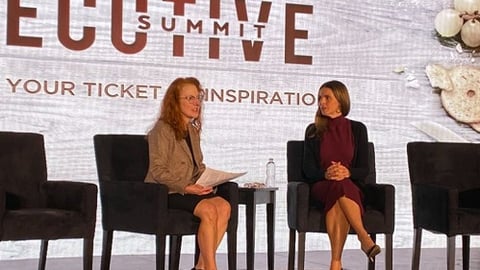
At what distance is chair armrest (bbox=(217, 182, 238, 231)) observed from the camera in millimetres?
4855

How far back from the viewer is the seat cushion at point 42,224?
4.43 meters

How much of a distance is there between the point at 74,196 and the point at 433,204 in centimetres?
215

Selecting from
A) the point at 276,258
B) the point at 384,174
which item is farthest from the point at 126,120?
the point at 384,174

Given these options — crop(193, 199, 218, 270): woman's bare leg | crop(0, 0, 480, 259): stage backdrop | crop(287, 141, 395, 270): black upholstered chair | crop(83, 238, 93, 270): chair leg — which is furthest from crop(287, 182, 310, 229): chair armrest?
crop(0, 0, 480, 259): stage backdrop

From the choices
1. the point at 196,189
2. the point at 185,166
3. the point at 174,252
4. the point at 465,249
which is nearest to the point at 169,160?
the point at 185,166

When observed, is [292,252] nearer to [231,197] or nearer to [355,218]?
[355,218]

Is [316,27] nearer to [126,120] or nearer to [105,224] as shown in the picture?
[126,120]

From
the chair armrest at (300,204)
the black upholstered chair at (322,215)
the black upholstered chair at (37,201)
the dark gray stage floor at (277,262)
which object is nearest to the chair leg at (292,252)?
the black upholstered chair at (322,215)

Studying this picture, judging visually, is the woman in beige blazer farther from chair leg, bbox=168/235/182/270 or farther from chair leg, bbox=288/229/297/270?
chair leg, bbox=288/229/297/270

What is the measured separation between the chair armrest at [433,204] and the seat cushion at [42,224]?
6.92ft

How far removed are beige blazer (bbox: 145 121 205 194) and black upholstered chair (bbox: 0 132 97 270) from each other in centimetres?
36

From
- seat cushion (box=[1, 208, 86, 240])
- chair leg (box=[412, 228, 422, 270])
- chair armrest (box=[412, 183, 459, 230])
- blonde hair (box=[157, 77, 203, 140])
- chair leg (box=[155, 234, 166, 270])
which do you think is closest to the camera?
seat cushion (box=[1, 208, 86, 240])

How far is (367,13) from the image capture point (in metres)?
7.21

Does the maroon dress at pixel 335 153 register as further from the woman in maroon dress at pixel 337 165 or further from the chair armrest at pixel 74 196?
the chair armrest at pixel 74 196
